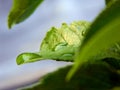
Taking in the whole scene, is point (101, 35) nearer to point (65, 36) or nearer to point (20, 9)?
point (20, 9)

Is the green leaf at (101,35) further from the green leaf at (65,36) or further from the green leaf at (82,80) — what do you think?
the green leaf at (65,36)

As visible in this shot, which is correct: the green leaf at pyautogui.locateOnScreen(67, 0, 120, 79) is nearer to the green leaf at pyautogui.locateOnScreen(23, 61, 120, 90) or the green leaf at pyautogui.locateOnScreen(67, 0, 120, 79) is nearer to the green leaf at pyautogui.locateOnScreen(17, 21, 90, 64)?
the green leaf at pyautogui.locateOnScreen(23, 61, 120, 90)

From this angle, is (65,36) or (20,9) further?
(65,36)

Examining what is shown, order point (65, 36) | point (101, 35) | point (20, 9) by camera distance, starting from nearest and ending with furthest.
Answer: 1. point (101, 35)
2. point (20, 9)
3. point (65, 36)

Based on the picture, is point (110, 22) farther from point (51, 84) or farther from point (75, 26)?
point (75, 26)

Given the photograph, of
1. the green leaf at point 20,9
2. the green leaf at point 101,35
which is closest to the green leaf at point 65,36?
A: the green leaf at point 20,9

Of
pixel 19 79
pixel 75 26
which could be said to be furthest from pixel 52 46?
pixel 19 79

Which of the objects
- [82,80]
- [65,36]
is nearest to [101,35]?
[82,80]
